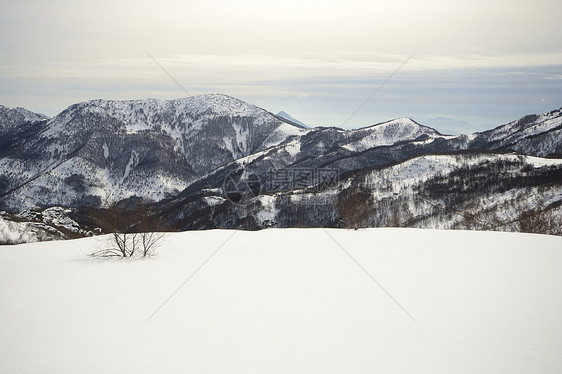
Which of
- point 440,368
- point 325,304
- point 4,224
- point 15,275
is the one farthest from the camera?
point 4,224

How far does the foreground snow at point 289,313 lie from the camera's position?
973 centimetres

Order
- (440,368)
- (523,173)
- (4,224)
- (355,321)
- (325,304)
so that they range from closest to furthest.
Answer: (440,368)
(355,321)
(325,304)
(4,224)
(523,173)

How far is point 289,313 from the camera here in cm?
1263

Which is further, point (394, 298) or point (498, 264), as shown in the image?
point (498, 264)

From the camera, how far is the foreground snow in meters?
9.73

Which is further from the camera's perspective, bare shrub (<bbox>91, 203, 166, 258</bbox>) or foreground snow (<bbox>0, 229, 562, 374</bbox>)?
bare shrub (<bbox>91, 203, 166, 258</bbox>)

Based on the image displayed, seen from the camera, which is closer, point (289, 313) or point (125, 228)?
point (289, 313)

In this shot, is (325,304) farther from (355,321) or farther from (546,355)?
(546,355)

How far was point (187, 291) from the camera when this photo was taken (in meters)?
14.9

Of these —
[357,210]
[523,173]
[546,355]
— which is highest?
[546,355]

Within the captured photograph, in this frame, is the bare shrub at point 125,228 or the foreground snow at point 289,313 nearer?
the foreground snow at point 289,313

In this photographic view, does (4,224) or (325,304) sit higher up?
(325,304)

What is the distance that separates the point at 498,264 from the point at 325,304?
11.4 meters

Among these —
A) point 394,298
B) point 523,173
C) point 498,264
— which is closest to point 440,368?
point 394,298
